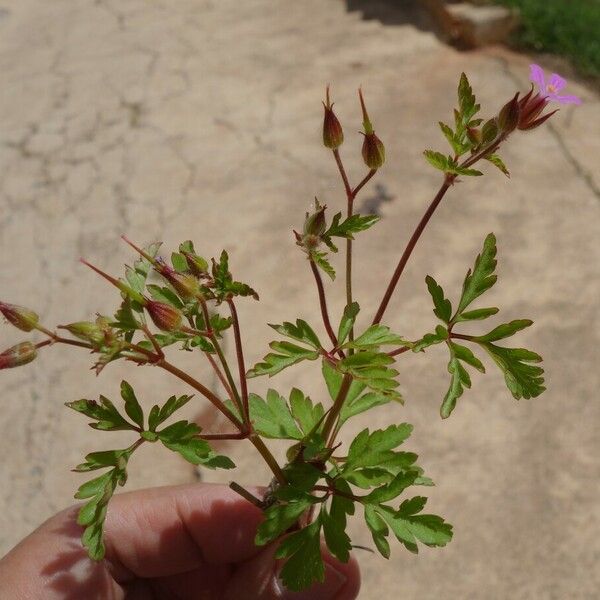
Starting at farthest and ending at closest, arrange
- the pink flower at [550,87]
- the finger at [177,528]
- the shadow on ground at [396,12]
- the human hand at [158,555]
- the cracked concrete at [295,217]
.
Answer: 1. the shadow on ground at [396,12]
2. the cracked concrete at [295,217]
3. the finger at [177,528]
4. the human hand at [158,555]
5. the pink flower at [550,87]

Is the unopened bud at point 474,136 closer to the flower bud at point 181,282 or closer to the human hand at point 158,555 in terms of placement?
the flower bud at point 181,282

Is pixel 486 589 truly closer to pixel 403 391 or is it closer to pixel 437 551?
pixel 437 551

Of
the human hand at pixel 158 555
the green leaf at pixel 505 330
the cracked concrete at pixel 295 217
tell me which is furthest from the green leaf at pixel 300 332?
the cracked concrete at pixel 295 217

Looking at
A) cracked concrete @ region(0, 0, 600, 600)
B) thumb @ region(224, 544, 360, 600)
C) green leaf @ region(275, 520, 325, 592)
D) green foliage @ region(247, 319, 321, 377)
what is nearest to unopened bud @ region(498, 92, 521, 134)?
green foliage @ region(247, 319, 321, 377)

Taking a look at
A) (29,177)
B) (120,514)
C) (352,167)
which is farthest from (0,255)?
(120,514)

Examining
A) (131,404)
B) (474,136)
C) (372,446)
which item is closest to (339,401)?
(372,446)

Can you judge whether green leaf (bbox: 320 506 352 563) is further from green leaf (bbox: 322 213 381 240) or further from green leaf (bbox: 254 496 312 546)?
green leaf (bbox: 322 213 381 240)

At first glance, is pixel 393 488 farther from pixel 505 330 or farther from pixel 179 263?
pixel 179 263
